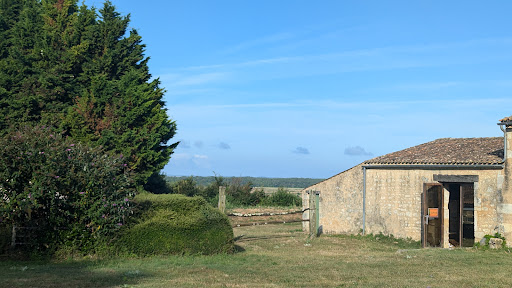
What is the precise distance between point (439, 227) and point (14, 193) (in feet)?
52.2

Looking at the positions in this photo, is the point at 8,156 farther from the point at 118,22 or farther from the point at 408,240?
the point at 118,22

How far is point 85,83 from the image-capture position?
35406 mm

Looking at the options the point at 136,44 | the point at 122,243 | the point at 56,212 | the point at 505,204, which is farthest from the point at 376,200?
the point at 136,44

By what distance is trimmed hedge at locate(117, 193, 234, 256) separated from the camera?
16.2m

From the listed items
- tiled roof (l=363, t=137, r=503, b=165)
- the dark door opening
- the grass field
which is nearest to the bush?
the grass field

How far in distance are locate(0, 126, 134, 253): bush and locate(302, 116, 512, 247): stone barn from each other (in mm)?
11392

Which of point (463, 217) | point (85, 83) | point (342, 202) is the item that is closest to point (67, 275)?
point (342, 202)

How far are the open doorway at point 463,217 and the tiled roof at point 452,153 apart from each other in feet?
3.69

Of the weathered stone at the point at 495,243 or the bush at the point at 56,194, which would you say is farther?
the weathered stone at the point at 495,243

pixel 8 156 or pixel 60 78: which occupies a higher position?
pixel 60 78

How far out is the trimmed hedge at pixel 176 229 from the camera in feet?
53.0

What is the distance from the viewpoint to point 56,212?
50.7 feet

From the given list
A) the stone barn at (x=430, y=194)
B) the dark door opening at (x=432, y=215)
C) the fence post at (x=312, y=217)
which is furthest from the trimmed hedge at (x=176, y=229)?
the dark door opening at (x=432, y=215)

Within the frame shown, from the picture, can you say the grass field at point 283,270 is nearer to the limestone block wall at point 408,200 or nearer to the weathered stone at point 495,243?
the weathered stone at point 495,243
